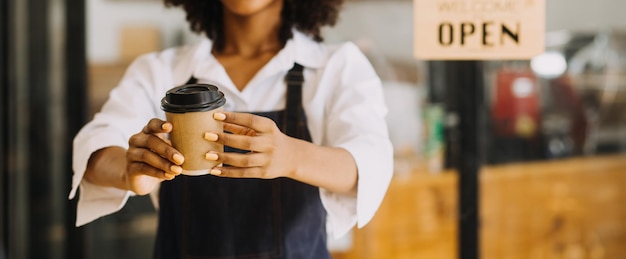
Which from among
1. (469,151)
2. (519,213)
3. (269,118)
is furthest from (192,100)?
(519,213)

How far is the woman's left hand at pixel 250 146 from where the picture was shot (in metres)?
0.86

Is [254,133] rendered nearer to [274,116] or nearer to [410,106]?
[274,116]

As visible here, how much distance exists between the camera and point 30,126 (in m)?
3.15

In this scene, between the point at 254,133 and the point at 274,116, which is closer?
the point at 254,133

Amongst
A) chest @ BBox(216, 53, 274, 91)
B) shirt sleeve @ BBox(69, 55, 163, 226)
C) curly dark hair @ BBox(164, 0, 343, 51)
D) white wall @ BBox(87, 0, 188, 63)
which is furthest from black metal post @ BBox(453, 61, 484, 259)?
white wall @ BBox(87, 0, 188, 63)

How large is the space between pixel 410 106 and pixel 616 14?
1.51 ft

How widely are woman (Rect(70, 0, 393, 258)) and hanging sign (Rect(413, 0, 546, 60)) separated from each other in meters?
0.10

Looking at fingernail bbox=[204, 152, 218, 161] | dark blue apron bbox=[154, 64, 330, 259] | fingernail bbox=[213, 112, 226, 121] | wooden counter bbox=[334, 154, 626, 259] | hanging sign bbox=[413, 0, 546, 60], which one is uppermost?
hanging sign bbox=[413, 0, 546, 60]

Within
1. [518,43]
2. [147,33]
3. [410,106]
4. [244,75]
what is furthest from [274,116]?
[147,33]

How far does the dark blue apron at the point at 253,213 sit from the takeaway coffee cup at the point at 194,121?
0.19m

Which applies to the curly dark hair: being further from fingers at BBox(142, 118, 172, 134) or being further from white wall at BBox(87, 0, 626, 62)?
fingers at BBox(142, 118, 172, 134)

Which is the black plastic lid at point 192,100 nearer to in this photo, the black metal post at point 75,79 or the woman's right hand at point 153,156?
the woman's right hand at point 153,156

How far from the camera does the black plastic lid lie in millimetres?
843

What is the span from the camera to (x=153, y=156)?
35.3 inches
